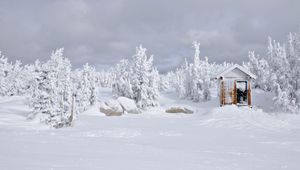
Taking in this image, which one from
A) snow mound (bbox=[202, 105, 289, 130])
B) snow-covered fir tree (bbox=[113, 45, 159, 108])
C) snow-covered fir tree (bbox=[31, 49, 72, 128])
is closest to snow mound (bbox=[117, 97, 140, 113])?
snow-covered fir tree (bbox=[113, 45, 159, 108])

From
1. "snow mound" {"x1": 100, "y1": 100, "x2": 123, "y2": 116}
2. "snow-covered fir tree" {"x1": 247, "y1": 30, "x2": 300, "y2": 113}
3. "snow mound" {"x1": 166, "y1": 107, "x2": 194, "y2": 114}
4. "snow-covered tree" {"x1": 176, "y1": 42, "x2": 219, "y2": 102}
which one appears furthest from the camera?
"snow-covered tree" {"x1": 176, "y1": 42, "x2": 219, "y2": 102}

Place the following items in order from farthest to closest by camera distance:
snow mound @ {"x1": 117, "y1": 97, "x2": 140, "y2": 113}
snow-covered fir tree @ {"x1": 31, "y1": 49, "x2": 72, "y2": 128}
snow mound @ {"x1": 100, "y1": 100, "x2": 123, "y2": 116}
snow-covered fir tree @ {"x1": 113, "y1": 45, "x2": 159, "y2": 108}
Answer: snow-covered fir tree @ {"x1": 113, "y1": 45, "x2": 159, "y2": 108}
snow mound @ {"x1": 117, "y1": 97, "x2": 140, "y2": 113}
snow mound @ {"x1": 100, "y1": 100, "x2": 123, "y2": 116}
snow-covered fir tree @ {"x1": 31, "y1": 49, "x2": 72, "y2": 128}

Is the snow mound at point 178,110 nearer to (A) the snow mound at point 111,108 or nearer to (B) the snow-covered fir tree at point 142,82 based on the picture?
(B) the snow-covered fir tree at point 142,82

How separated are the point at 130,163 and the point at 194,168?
69.7 inches

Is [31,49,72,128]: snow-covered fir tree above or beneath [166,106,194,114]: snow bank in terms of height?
above

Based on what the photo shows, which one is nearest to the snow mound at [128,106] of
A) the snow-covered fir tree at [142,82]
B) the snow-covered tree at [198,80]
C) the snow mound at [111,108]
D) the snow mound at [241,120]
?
the snow mound at [111,108]

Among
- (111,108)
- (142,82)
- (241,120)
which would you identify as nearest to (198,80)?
(142,82)

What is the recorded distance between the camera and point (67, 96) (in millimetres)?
28078

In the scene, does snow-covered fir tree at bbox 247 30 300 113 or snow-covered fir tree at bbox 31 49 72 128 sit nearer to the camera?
snow-covered fir tree at bbox 31 49 72 128

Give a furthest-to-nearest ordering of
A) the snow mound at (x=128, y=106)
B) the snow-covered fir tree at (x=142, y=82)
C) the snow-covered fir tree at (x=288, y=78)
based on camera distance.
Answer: the snow-covered fir tree at (x=142, y=82)
the snow mound at (x=128, y=106)
the snow-covered fir tree at (x=288, y=78)

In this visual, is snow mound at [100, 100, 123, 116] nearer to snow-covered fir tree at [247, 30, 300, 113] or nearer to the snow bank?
the snow bank

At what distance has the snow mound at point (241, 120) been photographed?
20.0 meters

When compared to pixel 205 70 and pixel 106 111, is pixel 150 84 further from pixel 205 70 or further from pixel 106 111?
pixel 205 70

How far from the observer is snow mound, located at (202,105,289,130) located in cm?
1998
